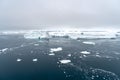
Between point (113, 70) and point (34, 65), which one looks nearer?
point (113, 70)

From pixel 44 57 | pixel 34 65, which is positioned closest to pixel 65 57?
pixel 44 57

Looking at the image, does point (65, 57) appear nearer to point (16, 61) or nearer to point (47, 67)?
point (47, 67)

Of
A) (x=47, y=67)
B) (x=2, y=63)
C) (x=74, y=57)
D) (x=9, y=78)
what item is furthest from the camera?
(x=74, y=57)

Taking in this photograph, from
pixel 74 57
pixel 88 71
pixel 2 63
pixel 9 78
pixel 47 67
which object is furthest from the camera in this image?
pixel 74 57

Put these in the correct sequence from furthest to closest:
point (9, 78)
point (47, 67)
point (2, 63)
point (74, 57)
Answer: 1. point (74, 57)
2. point (2, 63)
3. point (47, 67)
4. point (9, 78)

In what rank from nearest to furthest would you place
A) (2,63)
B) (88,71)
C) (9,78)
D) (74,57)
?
1. (9,78)
2. (88,71)
3. (2,63)
4. (74,57)

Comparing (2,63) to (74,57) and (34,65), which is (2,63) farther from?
(74,57)

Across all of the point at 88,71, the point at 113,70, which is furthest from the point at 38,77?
the point at 113,70

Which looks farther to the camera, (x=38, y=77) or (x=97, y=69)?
(x=97, y=69)

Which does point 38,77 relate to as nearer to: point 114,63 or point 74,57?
point 74,57
